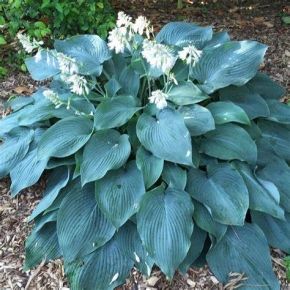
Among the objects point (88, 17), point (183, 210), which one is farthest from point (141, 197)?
point (88, 17)

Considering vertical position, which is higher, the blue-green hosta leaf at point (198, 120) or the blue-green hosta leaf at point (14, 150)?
the blue-green hosta leaf at point (198, 120)

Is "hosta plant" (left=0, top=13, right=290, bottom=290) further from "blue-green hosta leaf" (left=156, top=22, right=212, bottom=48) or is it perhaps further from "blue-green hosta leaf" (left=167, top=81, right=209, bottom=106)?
"blue-green hosta leaf" (left=156, top=22, right=212, bottom=48)

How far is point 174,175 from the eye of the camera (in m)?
3.19

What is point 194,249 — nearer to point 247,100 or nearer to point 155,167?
point 155,167

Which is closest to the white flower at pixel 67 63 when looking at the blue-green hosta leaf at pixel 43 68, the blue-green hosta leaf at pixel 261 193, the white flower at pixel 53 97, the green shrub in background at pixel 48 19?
the white flower at pixel 53 97

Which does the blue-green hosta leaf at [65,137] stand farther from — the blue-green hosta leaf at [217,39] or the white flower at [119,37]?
the blue-green hosta leaf at [217,39]

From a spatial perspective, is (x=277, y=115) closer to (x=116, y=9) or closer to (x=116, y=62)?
(x=116, y=62)

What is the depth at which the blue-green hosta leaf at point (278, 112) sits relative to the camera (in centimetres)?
372

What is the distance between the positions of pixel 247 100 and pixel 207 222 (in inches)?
39.0

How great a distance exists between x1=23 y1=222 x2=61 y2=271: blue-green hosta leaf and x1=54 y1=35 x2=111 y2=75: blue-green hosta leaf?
1.09 meters

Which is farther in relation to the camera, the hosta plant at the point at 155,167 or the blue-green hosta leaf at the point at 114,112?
the blue-green hosta leaf at the point at 114,112

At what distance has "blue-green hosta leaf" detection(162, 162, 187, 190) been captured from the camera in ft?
10.3

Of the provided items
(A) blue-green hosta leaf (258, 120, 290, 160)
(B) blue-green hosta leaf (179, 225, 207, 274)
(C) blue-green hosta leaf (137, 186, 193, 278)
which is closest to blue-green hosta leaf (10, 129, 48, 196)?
(C) blue-green hosta leaf (137, 186, 193, 278)

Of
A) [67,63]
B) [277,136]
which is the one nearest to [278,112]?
[277,136]
